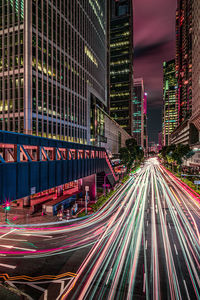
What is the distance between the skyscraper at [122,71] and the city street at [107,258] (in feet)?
475

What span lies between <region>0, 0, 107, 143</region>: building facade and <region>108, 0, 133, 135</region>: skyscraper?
102m

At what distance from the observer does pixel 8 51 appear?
38.1 metres

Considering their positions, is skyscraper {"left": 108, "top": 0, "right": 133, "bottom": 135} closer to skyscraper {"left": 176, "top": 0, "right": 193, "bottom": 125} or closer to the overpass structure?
skyscraper {"left": 176, "top": 0, "right": 193, "bottom": 125}

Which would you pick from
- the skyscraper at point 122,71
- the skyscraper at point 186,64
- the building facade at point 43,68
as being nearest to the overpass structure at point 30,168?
the building facade at point 43,68

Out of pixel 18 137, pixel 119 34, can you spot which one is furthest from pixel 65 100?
pixel 119 34

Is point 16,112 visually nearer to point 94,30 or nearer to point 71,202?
point 71,202

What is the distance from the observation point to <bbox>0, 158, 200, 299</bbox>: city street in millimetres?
10227

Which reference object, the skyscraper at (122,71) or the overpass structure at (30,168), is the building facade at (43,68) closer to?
the overpass structure at (30,168)

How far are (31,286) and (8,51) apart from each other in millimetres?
44210

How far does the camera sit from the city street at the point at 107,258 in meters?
10.2

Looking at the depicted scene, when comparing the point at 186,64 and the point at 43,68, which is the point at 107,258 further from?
the point at 186,64

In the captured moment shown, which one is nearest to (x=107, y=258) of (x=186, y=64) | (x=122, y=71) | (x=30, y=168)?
(x=30, y=168)

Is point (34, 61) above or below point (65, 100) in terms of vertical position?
above

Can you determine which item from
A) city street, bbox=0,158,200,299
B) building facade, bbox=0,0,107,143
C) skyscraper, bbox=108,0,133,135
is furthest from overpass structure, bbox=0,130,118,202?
skyscraper, bbox=108,0,133,135
